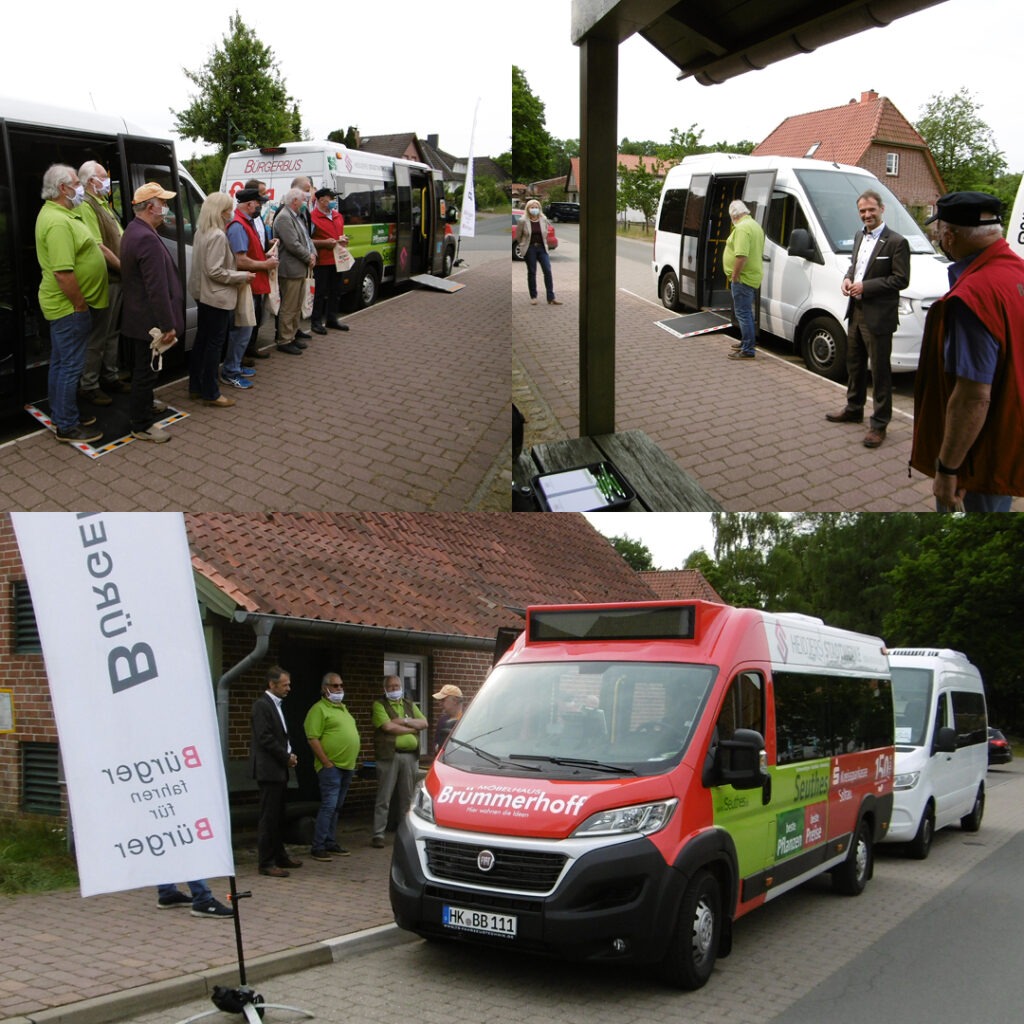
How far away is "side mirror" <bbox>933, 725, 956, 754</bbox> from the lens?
11.1m

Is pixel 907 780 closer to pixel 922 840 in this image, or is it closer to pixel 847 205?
pixel 922 840

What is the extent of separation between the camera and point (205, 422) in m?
7.48

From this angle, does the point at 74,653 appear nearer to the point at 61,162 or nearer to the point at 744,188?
the point at 744,188

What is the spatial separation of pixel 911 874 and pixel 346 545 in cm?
638

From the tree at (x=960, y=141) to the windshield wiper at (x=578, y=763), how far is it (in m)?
3.14

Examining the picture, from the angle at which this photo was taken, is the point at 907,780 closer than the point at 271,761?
No

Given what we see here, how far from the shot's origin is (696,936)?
5.39 meters

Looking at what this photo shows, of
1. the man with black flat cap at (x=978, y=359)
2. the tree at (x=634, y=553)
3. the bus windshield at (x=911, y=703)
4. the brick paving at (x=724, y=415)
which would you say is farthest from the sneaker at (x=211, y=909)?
the tree at (x=634, y=553)

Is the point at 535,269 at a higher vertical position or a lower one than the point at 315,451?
higher

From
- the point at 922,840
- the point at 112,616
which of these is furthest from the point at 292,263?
the point at 922,840

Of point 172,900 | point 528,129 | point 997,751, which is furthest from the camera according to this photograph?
point 997,751

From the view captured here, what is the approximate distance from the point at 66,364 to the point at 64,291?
1.72 ft

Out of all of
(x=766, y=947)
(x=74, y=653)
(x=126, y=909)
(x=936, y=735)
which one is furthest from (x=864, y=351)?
(x=936, y=735)

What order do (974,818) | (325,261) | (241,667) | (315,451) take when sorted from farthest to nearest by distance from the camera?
(974,818)
(325,261)
(241,667)
(315,451)
